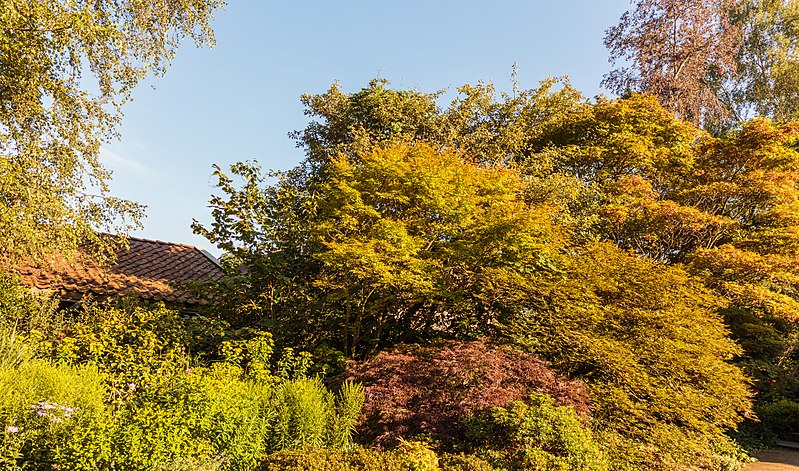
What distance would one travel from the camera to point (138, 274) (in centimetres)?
1230

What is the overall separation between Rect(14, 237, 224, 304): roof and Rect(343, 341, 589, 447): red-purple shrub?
4580 mm

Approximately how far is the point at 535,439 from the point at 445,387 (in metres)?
1.33

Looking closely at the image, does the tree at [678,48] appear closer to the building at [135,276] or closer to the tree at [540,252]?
the tree at [540,252]

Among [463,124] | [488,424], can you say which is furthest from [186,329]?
[463,124]

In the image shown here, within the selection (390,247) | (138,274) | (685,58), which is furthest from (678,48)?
(138,274)

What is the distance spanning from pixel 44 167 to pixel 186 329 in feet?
11.4

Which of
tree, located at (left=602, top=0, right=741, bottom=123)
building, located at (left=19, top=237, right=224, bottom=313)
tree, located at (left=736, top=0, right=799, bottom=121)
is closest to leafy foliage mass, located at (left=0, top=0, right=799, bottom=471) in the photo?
building, located at (left=19, top=237, right=224, bottom=313)

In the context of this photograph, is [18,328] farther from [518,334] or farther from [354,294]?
[518,334]

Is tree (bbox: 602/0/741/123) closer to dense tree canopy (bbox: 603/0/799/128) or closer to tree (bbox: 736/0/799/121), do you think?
dense tree canopy (bbox: 603/0/799/128)

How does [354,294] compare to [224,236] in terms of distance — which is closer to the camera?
[354,294]

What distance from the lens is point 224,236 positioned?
31.3 ft

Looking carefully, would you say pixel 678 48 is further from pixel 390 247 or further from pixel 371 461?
pixel 371 461

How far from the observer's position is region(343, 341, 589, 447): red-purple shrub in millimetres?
5848

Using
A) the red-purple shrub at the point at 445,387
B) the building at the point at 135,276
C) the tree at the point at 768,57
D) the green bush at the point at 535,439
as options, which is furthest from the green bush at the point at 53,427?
the tree at the point at 768,57
